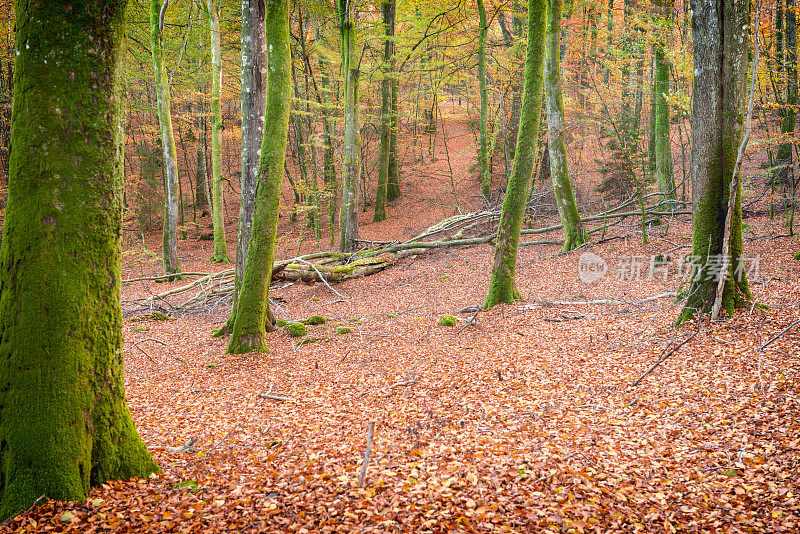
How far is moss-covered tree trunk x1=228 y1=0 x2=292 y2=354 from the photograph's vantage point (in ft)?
19.9

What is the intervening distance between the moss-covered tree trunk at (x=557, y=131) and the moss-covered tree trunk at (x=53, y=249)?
9770 mm

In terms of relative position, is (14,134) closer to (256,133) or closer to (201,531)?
(201,531)

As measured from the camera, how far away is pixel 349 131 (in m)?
12.6

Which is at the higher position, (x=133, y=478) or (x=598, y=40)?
(x=598, y=40)

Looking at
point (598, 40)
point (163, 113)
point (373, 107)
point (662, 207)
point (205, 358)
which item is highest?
point (598, 40)

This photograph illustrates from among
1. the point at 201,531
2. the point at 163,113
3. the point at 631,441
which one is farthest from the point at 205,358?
the point at 163,113

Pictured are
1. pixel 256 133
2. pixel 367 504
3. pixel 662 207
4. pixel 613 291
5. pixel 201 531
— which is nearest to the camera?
pixel 201 531

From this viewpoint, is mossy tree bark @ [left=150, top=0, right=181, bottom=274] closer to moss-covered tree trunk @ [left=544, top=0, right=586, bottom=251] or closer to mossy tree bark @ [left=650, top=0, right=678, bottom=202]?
moss-covered tree trunk @ [left=544, top=0, right=586, bottom=251]

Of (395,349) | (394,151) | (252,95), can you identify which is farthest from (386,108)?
(395,349)

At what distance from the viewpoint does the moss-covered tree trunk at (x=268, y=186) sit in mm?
6074

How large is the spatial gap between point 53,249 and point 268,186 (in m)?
3.86

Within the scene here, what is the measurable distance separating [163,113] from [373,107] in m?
11.4

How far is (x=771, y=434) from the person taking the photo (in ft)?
10.6

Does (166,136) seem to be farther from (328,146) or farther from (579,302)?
(579,302)
